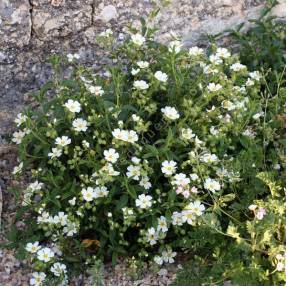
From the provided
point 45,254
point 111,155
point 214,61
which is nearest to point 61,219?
point 45,254

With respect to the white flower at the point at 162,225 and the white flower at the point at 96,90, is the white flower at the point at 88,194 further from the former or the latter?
the white flower at the point at 96,90

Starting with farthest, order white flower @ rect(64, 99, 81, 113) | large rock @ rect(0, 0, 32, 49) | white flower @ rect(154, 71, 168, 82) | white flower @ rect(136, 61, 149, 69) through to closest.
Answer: large rock @ rect(0, 0, 32, 49), white flower @ rect(136, 61, 149, 69), white flower @ rect(154, 71, 168, 82), white flower @ rect(64, 99, 81, 113)

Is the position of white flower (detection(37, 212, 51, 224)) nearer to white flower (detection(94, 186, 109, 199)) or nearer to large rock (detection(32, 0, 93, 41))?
white flower (detection(94, 186, 109, 199))

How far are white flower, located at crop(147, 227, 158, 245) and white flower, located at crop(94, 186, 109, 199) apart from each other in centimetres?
30

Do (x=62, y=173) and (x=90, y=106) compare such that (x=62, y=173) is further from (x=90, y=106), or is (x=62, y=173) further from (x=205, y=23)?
(x=205, y=23)

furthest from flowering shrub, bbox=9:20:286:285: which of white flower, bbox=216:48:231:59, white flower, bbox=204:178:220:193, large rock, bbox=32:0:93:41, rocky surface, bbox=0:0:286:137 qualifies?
large rock, bbox=32:0:93:41

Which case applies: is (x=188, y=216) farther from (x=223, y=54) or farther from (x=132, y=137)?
(x=223, y=54)

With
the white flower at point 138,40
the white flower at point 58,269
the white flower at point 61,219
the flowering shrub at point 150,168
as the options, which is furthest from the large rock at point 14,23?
the white flower at point 58,269

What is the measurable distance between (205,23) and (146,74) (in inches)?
41.5

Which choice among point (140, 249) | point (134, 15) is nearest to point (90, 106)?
point (140, 249)

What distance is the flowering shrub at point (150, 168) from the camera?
361cm

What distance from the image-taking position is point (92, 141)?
12.8 feet

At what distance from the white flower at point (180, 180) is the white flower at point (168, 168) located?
42mm

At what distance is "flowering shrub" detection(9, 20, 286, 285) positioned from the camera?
142 inches
